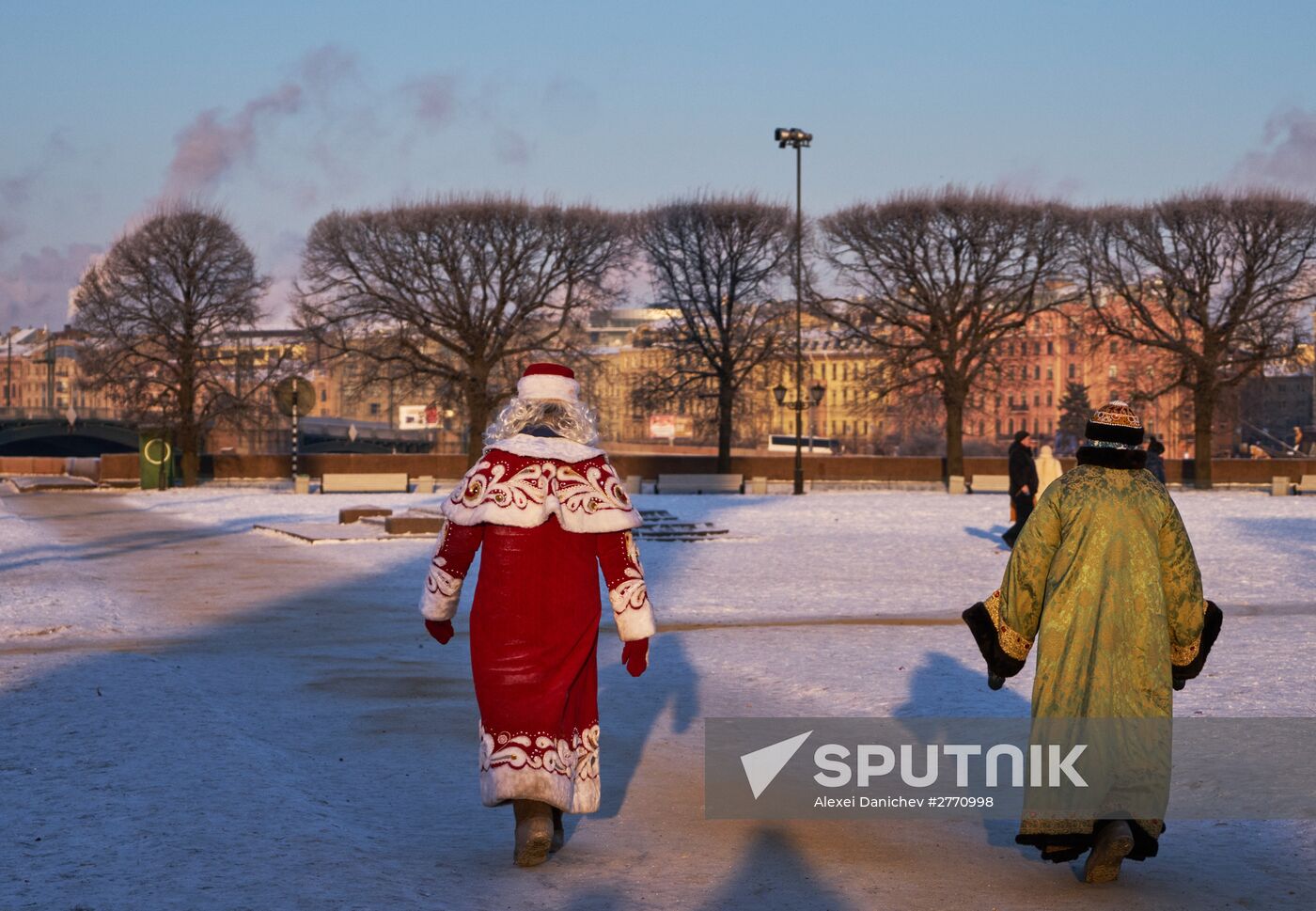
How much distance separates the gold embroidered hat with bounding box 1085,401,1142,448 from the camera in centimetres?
532

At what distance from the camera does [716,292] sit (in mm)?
49719

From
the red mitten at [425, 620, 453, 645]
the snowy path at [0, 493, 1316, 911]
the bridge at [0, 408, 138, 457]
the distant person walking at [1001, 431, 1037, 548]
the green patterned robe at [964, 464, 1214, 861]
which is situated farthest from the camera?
the bridge at [0, 408, 138, 457]

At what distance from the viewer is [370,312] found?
45.6m

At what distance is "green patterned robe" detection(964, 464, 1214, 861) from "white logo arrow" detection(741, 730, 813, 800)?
1.78m

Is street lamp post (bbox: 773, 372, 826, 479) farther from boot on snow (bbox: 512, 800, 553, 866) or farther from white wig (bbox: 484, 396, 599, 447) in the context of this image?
boot on snow (bbox: 512, 800, 553, 866)

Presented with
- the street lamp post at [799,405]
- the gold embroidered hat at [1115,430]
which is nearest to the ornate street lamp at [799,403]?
the street lamp post at [799,405]

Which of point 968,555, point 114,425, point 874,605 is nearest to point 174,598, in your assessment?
point 874,605

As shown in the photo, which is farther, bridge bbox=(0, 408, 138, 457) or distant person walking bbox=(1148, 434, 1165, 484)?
bridge bbox=(0, 408, 138, 457)

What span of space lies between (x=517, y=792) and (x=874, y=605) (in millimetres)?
9586

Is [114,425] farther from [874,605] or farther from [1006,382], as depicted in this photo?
[874,605]

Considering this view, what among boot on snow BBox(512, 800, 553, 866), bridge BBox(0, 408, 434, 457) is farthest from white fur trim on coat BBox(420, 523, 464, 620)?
bridge BBox(0, 408, 434, 457)

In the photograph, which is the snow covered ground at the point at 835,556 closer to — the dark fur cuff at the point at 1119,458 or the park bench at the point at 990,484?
→ the park bench at the point at 990,484

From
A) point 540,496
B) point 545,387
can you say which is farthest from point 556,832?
point 545,387

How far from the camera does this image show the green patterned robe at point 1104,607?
5102 mm
